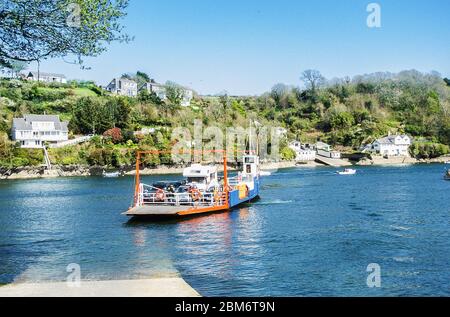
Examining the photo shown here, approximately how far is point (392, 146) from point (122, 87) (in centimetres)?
9750

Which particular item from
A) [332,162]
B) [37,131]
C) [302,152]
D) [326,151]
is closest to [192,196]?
[37,131]

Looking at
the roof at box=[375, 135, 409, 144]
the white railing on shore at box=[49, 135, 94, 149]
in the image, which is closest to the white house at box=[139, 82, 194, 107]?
the white railing on shore at box=[49, 135, 94, 149]

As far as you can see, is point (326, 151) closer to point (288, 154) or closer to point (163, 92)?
point (288, 154)

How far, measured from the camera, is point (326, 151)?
537 feet

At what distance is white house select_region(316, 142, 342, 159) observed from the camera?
158 metres

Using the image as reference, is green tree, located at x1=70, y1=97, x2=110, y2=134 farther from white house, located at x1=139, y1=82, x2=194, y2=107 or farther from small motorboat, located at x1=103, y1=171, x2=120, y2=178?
white house, located at x1=139, y1=82, x2=194, y2=107

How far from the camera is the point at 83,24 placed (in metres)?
19.7

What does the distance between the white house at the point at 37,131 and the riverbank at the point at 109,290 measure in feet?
347

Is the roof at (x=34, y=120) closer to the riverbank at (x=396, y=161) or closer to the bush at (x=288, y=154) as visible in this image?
the bush at (x=288, y=154)

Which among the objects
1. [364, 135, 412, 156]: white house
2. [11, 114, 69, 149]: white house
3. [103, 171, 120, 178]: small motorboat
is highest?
[11, 114, 69, 149]: white house

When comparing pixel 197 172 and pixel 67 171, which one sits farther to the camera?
pixel 67 171

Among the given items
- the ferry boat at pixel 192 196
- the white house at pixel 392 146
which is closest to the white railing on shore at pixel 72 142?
the ferry boat at pixel 192 196

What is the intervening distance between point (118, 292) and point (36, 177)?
9593cm

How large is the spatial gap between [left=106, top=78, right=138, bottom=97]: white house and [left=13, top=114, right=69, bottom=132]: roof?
5978cm
